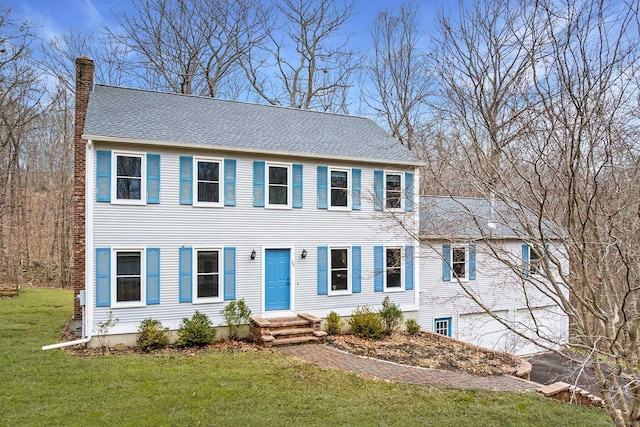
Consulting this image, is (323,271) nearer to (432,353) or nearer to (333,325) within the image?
(333,325)

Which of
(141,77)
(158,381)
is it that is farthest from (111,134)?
(141,77)

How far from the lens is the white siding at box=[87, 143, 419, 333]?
10492 mm

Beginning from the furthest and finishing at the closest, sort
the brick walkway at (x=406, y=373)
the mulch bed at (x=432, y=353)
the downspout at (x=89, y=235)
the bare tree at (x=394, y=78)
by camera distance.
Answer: the bare tree at (x=394, y=78), the downspout at (x=89, y=235), the mulch bed at (x=432, y=353), the brick walkway at (x=406, y=373)

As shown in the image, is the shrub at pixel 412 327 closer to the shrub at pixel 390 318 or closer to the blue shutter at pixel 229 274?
the shrub at pixel 390 318

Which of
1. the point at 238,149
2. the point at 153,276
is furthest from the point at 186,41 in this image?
the point at 153,276

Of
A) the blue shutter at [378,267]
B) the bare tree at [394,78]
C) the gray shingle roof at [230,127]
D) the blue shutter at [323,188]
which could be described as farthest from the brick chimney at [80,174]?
the bare tree at [394,78]

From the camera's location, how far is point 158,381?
7.63m

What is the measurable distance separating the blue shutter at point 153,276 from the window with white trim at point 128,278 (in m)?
0.13

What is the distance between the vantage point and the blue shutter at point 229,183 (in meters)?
11.6

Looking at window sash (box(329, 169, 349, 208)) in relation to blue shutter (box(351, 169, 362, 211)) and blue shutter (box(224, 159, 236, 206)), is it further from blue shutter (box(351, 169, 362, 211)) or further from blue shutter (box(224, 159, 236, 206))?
blue shutter (box(224, 159, 236, 206))

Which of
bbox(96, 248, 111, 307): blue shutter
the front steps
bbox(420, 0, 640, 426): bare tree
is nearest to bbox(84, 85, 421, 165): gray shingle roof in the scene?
bbox(96, 248, 111, 307): blue shutter

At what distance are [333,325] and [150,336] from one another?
4895mm

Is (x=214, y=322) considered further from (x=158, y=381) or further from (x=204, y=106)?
(x=204, y=106)

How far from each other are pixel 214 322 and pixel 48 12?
47.4 feet
